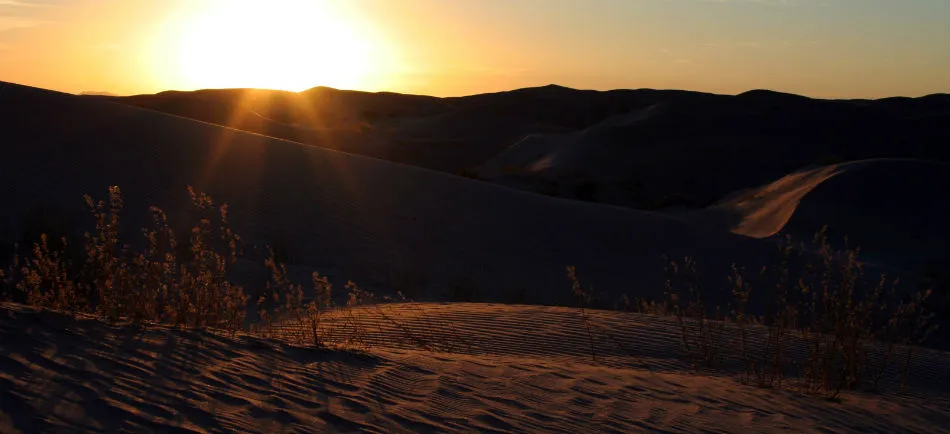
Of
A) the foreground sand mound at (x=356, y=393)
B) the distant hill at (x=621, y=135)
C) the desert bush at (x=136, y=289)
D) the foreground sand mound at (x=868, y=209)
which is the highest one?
the distant hill at (x=621, y=135)

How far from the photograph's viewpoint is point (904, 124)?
2069 inches

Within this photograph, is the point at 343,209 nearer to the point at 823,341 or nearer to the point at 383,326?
the point at 383,326

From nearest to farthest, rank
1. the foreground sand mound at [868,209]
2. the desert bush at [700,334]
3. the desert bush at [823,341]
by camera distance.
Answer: the desert bush at [823,341], the desert bush at [700,334], the foreground sand mound at [868,209]

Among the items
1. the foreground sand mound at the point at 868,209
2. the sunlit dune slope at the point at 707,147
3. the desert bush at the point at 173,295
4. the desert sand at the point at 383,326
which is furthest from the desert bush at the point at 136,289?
the sunlit dune slope at the point at 707,147

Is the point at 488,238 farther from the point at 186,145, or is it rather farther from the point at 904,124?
the point at 904,124

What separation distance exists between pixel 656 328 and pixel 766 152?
128ft

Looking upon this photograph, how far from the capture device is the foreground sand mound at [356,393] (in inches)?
152

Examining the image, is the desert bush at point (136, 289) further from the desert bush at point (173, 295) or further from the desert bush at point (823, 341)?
the desert bush at point (823, 341)

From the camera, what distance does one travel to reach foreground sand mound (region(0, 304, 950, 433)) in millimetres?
3854

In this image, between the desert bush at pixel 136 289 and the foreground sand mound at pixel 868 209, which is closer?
the desert bush at pixel 136 289

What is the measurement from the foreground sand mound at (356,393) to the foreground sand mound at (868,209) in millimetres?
16416

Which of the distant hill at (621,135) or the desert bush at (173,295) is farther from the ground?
the distant hill at (621,135)

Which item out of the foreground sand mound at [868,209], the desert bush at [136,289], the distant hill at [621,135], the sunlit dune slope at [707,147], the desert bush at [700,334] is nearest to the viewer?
the desert bush at [136,289]

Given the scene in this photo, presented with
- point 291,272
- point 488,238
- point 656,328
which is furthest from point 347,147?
point 656,328
